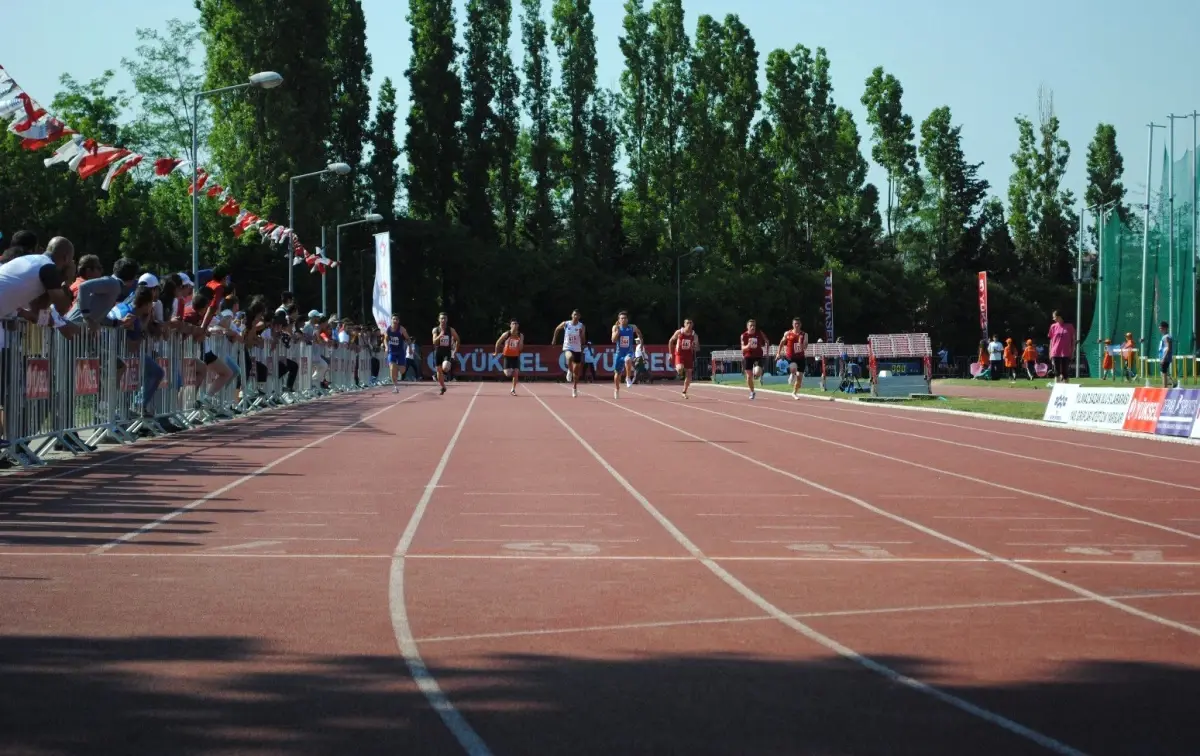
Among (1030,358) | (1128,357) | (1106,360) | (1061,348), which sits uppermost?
(1061,348)

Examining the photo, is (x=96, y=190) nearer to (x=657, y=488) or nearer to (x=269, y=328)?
(x=269, y=328)

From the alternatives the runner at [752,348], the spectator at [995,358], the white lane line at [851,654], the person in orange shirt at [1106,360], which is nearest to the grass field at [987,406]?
the runner at [752,348]

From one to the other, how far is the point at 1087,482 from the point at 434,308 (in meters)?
61.6

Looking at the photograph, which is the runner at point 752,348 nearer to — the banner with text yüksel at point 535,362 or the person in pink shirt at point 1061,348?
the person in pink shirt at point 1061,348

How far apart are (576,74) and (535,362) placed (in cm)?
1596

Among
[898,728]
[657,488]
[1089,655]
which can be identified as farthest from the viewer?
[657,488]

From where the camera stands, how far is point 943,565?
8.80 m

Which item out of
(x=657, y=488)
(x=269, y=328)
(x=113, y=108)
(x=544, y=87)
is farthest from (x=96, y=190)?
(x=657, y=488)

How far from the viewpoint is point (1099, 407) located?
932 inches

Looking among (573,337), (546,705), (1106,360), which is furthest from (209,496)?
(1106,360)

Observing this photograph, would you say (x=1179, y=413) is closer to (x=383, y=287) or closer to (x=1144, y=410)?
(x=1144, y=410)

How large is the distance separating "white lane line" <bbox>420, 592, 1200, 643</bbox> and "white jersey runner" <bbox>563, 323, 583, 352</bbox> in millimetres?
26552

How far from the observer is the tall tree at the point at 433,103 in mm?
73375

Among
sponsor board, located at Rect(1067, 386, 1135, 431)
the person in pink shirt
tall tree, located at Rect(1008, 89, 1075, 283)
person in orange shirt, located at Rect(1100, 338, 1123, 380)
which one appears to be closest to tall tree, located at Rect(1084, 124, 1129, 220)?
tall tree, located at Rect(1008, 89, 1075, 283)
